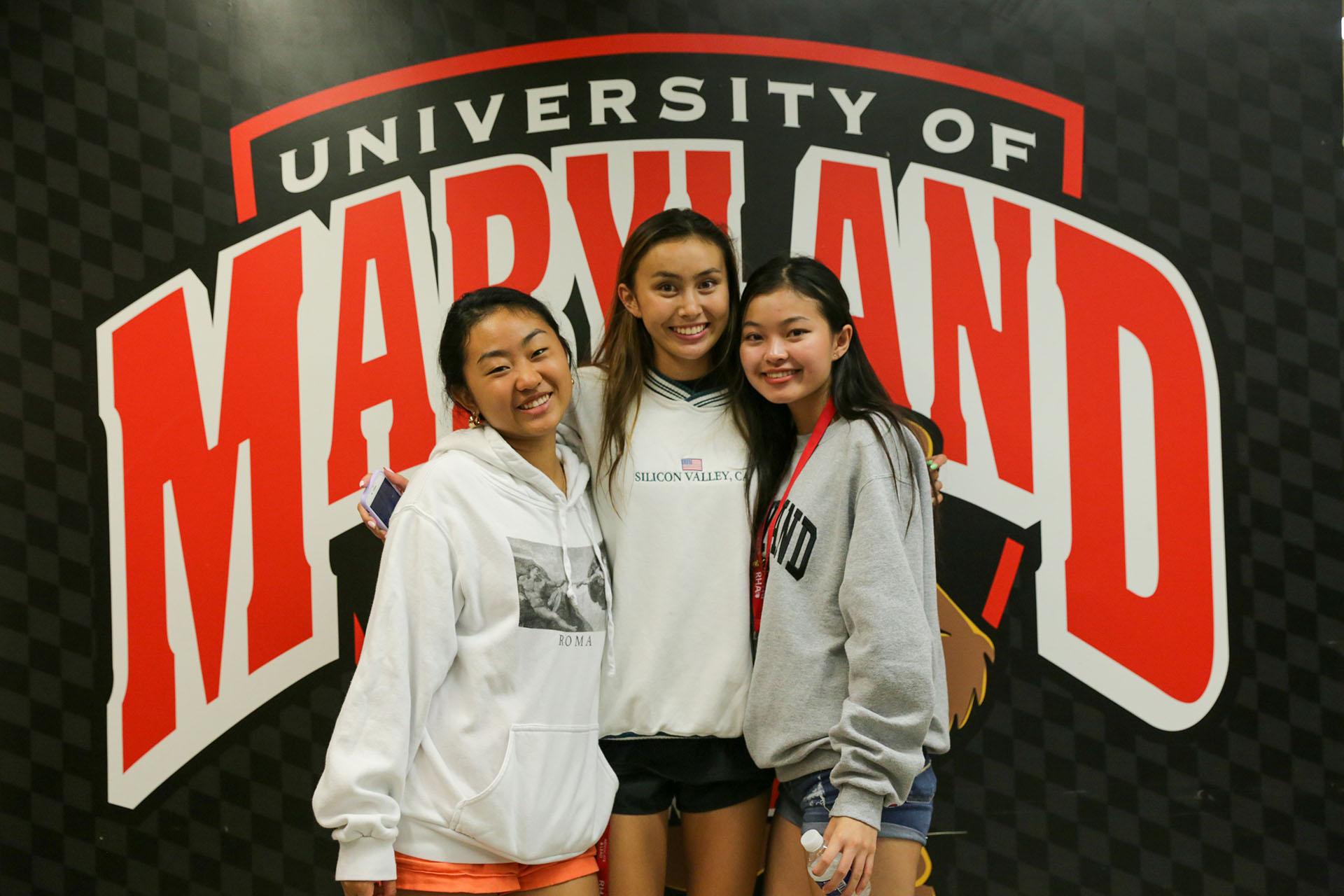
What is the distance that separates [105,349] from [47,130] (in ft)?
1.80

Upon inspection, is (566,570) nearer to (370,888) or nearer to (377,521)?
(377,521)

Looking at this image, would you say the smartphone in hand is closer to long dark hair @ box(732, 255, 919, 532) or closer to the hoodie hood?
the hoodie hood

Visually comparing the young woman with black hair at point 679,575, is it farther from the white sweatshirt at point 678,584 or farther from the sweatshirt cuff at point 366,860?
the sweatshirt cuff at point 366,860

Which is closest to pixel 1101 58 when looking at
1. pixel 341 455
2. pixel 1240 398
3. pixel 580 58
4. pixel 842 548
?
pixel 1240 398

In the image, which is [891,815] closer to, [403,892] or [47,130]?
[403,892]

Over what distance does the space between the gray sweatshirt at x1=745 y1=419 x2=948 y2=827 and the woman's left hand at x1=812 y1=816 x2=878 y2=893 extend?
0.02 metres

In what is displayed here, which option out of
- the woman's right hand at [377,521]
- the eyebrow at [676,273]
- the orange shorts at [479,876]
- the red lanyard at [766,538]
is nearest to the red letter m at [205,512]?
the woman's right hand at [377,521]

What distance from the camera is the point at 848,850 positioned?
156 cm

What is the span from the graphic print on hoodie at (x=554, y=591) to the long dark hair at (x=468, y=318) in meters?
0.33

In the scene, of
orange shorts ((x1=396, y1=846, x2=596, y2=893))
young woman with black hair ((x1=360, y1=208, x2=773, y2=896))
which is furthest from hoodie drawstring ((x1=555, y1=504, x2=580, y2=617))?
orange shorts ((x1=396, y1=846, x2=596, y2=893))

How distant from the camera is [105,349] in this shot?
2457 millimetres

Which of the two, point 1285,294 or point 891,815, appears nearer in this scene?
point 891,815

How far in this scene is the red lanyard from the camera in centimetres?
177

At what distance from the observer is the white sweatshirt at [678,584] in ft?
5.82
